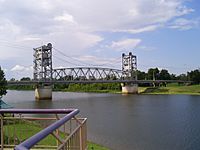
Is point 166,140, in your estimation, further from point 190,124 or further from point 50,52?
point 50,52

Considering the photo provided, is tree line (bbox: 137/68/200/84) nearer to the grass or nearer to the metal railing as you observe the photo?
the grass

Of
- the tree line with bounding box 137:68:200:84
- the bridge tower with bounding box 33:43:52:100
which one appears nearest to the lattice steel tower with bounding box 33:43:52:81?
the bridge tower with bounding box 33:43:52:100

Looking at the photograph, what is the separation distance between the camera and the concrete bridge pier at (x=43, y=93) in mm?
97994

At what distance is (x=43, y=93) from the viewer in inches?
3900

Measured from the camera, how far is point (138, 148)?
67.9 ft

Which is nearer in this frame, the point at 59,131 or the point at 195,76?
the point at 59,131

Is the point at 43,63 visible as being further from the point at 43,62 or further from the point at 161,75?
the point at 161,75

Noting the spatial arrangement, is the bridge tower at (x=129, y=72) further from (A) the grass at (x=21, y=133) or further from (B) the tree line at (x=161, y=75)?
(A) the grass at (x=21, y=133)

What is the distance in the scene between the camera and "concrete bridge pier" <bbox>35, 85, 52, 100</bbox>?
9799 centimetres

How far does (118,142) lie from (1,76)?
2055 centimetres

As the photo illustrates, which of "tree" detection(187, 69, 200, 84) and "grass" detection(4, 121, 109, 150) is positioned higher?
"tree" detection(187, 69, 200, 84)

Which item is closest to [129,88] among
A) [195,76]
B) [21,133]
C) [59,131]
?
[195,76]

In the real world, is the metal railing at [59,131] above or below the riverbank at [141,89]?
above

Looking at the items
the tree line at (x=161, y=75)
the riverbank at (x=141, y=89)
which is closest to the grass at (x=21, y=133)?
the riverbank at (x=141, y=89)
